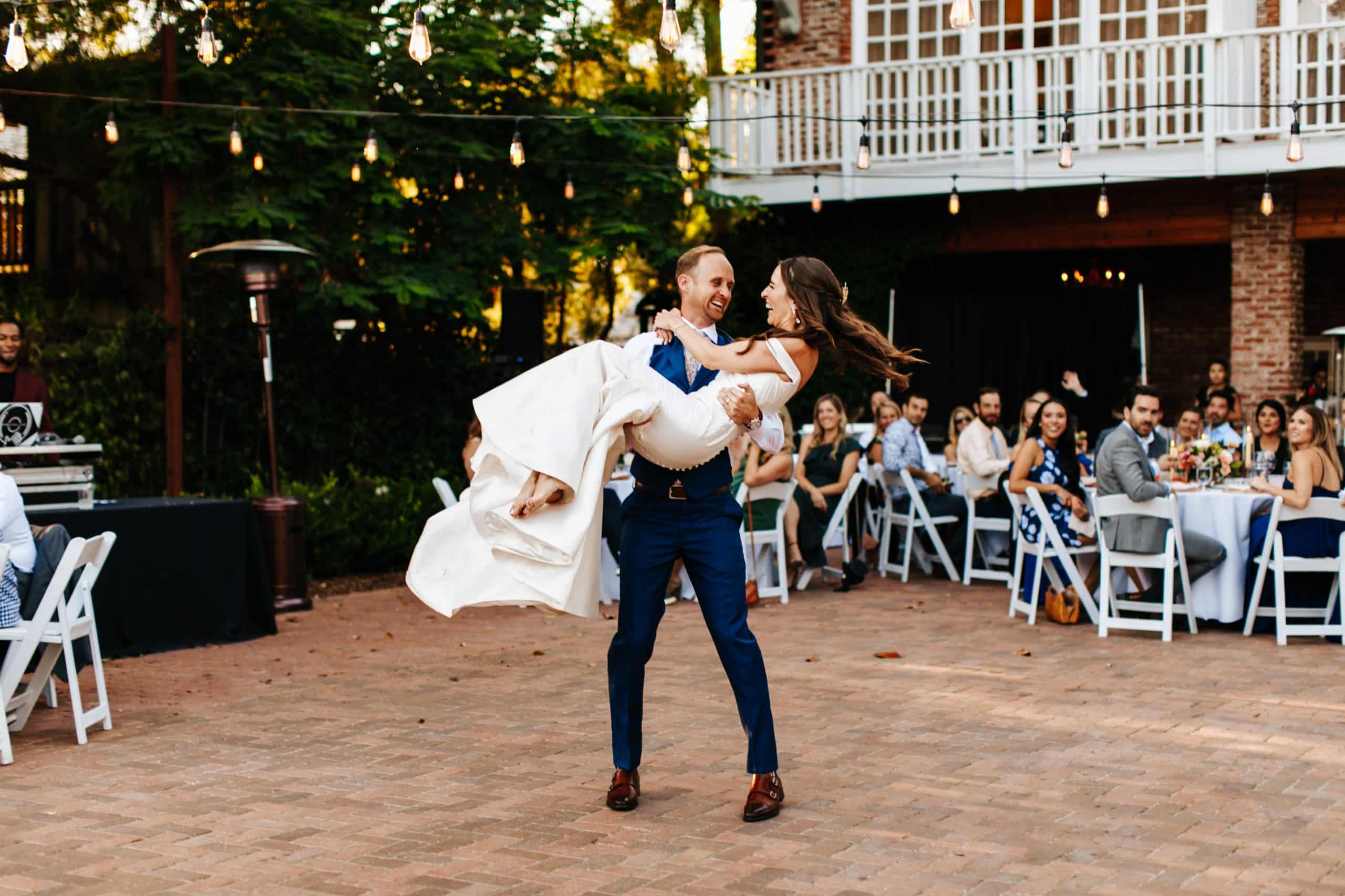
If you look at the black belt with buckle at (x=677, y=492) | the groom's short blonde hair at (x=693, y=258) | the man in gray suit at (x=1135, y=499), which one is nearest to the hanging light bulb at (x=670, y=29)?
the groom's short blonde hair at (x=693, y=258)

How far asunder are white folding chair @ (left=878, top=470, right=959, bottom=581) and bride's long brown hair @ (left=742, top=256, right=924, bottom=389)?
6.16 meters

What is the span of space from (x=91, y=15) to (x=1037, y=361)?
1072 centimetres

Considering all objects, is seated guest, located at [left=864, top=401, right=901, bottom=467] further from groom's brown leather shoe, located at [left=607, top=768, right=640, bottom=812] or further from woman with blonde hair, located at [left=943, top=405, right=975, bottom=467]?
groom's brown leather shoe, located at [left=607, top=768, right=640, bottom=812]

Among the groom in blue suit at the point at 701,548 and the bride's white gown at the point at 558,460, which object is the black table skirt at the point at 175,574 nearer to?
the bride's white gown at the point at 558,460

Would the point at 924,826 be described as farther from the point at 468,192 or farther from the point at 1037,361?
the point at 1037,361

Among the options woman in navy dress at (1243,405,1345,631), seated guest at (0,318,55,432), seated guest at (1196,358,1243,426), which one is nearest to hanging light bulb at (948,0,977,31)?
woman in navy dress at (1243,405,1345,631)

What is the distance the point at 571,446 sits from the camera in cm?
415

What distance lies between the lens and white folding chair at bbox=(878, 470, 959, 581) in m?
10.7

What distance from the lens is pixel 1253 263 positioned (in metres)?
15.4

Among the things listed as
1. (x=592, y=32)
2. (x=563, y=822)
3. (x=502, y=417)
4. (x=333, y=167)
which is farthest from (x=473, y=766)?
(x=592, y=32)

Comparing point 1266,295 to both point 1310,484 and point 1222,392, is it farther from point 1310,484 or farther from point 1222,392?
point 1310,484

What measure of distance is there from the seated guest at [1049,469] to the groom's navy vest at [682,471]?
477 centimetres

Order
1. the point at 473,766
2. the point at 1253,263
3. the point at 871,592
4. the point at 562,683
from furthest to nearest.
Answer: the point at 1253,263
the point at 871,592
the point at 562,683
the point at 473,766

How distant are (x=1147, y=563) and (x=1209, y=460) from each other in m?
1.10
